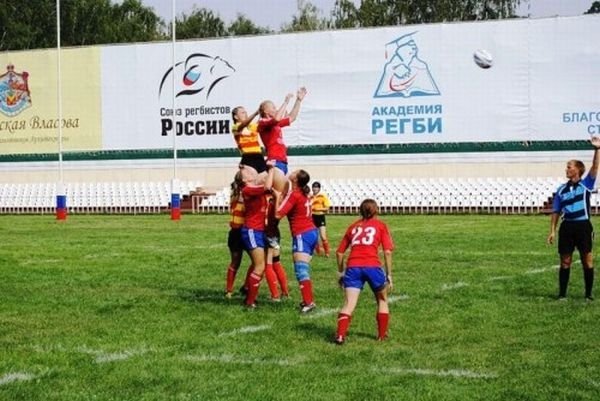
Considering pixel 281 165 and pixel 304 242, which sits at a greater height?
pixel 281 165

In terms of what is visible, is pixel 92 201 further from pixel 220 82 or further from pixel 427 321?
pixel 427 321

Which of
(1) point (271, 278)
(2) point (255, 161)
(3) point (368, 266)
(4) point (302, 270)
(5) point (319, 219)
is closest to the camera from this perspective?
(3) point (368, 266)

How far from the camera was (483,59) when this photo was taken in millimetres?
46844

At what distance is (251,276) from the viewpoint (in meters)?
13.9

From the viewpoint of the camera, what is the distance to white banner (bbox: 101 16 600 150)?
4569cm

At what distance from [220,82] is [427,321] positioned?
4000cm

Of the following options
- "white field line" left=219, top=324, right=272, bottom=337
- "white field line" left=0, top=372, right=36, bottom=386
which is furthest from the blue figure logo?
"white field line" left=0, top=372, right=36, bottom=386

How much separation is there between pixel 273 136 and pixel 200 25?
78.8 meters

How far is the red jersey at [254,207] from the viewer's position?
1394 cm

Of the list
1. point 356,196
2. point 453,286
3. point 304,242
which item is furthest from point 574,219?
point 356,196

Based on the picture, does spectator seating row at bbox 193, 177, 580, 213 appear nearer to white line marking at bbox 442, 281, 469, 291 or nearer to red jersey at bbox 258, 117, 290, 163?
white line marking at bbox 442, 281, 469, 291

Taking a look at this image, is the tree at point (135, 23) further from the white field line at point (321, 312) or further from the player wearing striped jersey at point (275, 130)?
the white field line at point (321, 312)

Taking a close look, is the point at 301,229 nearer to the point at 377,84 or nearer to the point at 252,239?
the point at 252,239

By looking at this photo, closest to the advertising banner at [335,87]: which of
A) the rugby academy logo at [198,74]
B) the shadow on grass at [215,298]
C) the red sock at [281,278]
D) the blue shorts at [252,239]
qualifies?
the rugby academy logo at [198,74]
